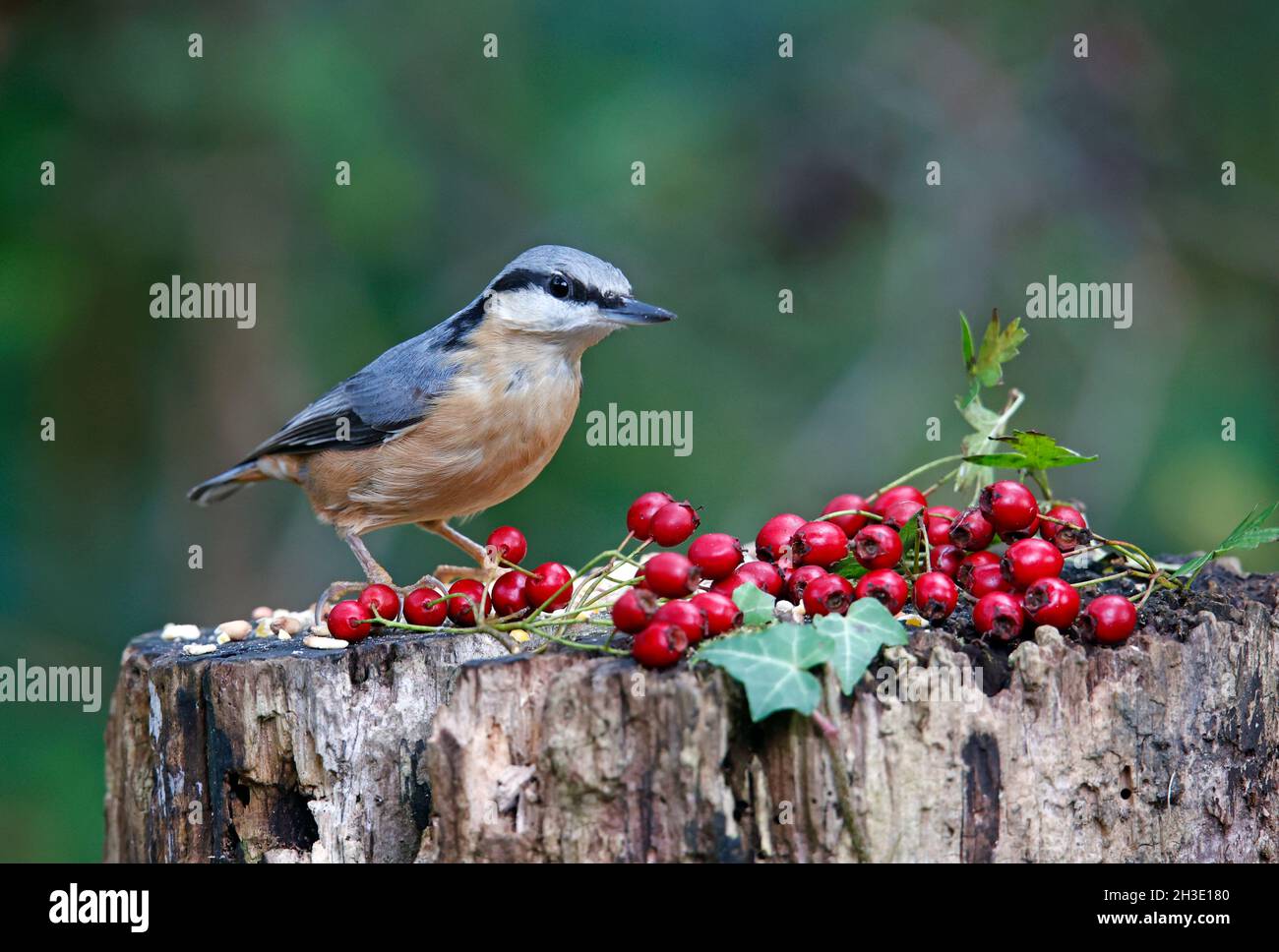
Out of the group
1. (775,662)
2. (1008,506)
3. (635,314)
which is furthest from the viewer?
(635,314)

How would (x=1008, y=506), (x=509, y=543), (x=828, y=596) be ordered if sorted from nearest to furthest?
(x=828, y=596)
(x=1008, y=506)
(x=509, y=543)

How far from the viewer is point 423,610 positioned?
10.0ft

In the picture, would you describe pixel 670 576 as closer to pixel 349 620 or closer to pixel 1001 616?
pixel 1001 616

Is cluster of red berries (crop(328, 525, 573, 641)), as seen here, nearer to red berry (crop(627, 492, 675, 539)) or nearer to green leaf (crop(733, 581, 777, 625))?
red berry (crop(627, 492, 675, 539))

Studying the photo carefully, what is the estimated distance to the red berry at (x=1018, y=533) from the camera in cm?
305

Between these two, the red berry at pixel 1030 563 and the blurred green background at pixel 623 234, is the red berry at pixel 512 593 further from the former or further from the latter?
the blurred green background at pixel 623 234

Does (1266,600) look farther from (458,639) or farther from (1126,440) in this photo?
(1126,440)

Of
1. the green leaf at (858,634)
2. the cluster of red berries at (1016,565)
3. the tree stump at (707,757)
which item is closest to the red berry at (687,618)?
the tree stump at (707,757)

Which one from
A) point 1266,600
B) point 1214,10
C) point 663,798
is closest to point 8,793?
point 663,798

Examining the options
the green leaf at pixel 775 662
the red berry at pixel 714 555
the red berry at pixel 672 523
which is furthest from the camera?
the red berry at pixel 672 523


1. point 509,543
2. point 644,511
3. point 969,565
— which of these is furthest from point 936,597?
point 509,543

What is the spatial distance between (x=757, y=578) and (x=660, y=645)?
1.91 feet

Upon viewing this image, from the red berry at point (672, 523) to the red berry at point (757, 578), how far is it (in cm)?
16

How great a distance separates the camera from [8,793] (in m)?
5.77
